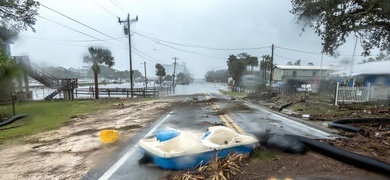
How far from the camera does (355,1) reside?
1273 cm

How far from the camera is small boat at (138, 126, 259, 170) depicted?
433cm

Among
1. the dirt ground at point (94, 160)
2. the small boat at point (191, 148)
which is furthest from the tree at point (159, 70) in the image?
the small boat at point (191, 148)

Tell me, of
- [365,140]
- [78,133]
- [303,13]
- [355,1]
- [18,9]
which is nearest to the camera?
[365,140]

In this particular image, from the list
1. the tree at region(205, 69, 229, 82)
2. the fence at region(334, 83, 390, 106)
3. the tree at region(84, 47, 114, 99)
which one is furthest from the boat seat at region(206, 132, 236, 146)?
the tree at region(205, 69, 229, 82)

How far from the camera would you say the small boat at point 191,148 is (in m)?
4.33

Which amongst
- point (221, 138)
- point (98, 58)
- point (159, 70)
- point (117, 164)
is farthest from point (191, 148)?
point (159, 70)

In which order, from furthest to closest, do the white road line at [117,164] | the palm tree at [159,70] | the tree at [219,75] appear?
the tree at [219,75] → the palm tree at [159,70] → the white road line at [117,164]

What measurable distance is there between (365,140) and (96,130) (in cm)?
801

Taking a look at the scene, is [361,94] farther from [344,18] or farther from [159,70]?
[159,70]

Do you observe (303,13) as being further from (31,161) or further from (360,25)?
(31,161)

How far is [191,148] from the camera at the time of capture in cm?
436

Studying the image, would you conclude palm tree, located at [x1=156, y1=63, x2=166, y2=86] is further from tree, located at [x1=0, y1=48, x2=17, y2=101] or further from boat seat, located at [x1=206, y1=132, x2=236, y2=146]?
boat seat, located at [x1=206, y1=132, x2=236, y2=146]

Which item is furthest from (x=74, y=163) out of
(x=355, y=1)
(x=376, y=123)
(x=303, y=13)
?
(x=303, y=13)

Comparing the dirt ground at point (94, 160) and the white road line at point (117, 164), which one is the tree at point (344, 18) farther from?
the white road line at point (117, 164)
